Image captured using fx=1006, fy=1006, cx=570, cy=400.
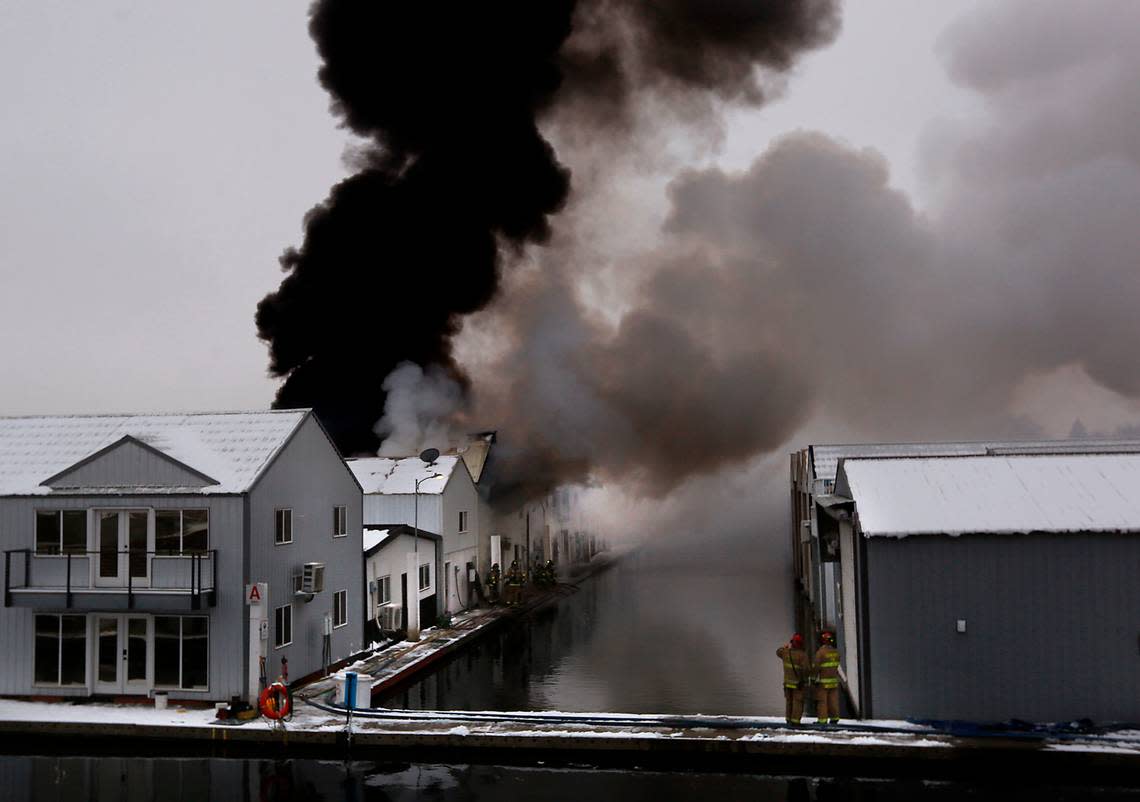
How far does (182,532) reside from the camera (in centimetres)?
2252

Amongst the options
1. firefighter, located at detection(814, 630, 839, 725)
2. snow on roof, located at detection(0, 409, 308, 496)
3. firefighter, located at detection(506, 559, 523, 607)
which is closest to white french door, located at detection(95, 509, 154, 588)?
snow on roof, located at detection(0, 409, 308, 496)

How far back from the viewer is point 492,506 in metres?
47.6

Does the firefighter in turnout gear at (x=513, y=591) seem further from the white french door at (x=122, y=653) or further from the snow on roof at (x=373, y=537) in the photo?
the white french door at (x=122, y=653)

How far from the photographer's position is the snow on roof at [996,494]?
19.5 metres

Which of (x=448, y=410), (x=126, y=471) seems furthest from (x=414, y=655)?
(x=448, y=410)

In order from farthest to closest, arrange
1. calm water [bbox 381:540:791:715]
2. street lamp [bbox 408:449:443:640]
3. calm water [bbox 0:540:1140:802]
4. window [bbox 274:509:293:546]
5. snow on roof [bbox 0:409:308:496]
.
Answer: street lamp [bbox 408:449:443:640]
calm water [bbox 381:540:791:715]
window [bbox 274:509:293:546]
snow on roof [bbox 0:409:308:496]
calm water [bbox 0:540:1140:802]

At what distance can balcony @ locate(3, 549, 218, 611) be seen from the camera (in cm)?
2192

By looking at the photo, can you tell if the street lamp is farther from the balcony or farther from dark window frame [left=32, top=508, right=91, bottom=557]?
dark window frame [left=32, top=508, right=91, bottom=557]

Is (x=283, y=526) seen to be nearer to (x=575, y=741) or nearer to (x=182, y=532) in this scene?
(x=182, y=532)

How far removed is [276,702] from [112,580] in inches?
204

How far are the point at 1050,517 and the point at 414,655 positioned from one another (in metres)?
17.7

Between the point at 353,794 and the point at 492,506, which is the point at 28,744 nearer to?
the point at 353,794

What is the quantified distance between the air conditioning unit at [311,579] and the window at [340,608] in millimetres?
2535

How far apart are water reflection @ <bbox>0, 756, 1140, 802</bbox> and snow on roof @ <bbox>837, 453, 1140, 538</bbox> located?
16.2ft
